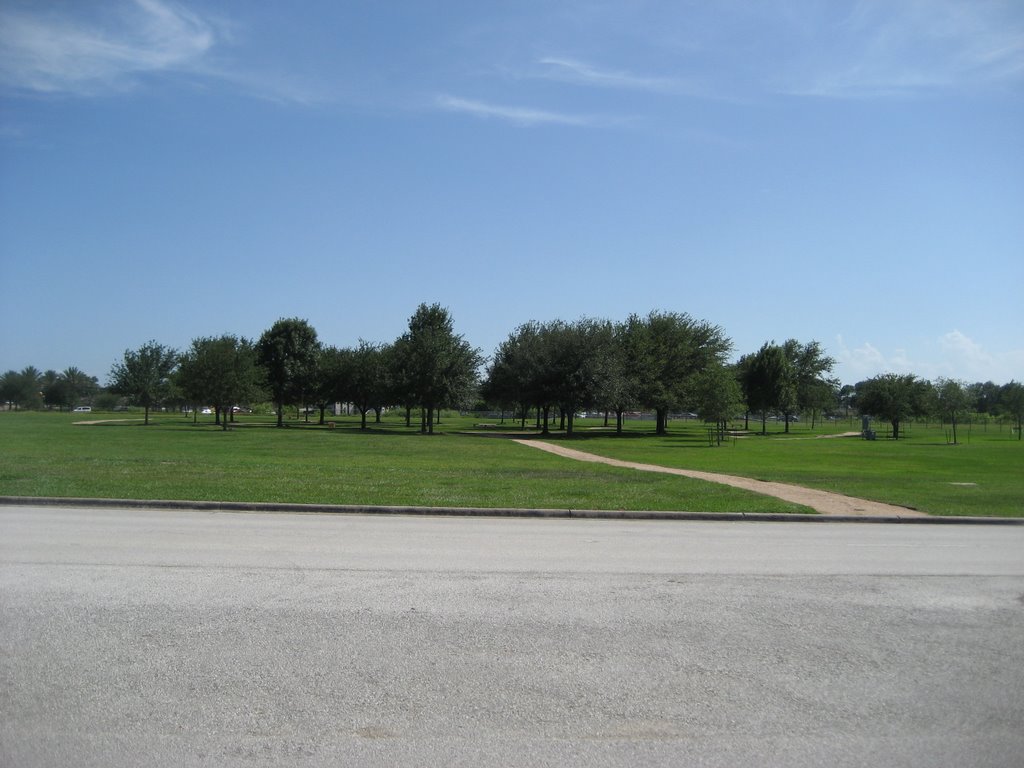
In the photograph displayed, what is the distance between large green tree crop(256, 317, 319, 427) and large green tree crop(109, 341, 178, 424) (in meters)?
9.87

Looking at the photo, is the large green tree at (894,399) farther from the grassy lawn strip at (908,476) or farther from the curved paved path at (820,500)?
the curved paved path at (820,500)

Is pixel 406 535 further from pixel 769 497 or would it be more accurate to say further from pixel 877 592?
pixel 769 497

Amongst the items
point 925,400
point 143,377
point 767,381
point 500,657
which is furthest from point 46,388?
point 500,657

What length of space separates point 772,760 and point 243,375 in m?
66.6

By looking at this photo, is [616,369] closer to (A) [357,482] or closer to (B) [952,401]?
(B) [952,401]

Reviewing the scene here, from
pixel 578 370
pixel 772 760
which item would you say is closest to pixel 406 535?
pixel 772 760

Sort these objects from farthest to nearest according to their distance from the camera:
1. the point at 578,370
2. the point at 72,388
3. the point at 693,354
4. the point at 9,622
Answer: the point at 72,388 → the point at 693,354 → the point at 578,370 → the point at 9,622

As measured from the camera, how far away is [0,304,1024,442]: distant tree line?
6369 centimetres

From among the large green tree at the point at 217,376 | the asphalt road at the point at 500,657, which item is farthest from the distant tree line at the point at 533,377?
the asphalt road at the point at 500,657

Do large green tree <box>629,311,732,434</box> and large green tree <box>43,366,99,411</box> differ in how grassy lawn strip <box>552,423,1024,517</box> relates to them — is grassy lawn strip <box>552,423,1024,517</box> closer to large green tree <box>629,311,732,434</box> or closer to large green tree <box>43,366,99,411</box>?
large green tree <box>629,311,732,434</box>

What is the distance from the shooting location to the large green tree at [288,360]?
268 ft

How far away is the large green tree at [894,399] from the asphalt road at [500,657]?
215ft

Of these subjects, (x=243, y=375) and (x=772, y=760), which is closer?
(x=772, y=760)

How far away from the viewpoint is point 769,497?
1759cm
